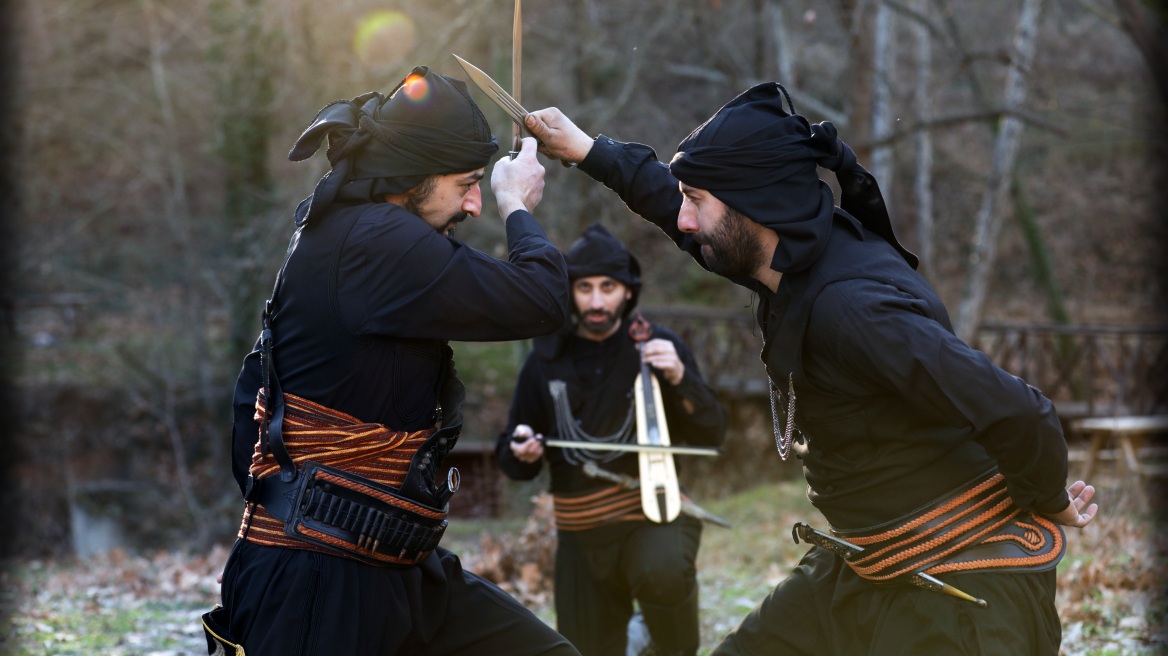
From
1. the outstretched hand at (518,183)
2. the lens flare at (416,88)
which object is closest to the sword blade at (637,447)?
the outstretched hand at (518,183)

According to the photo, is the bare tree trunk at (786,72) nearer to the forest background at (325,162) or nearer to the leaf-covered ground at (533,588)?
the forest background at (325,162)

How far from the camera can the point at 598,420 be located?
5.29 meters

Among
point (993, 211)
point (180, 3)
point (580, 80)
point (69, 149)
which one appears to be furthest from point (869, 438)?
point (69, 149)

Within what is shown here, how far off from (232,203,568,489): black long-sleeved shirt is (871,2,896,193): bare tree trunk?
34.2 ft

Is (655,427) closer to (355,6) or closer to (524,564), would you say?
(524,564)

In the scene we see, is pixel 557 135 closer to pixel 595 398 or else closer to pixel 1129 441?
pixel 595 398

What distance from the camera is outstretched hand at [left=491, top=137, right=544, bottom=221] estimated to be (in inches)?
131

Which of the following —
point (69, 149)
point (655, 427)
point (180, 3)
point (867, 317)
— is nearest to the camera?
point (867, 317)

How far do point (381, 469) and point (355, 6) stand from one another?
1264 centimetres

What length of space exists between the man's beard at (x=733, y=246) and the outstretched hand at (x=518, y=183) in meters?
0.57

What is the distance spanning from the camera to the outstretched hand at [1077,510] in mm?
2957

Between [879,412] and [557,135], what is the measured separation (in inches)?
55.4

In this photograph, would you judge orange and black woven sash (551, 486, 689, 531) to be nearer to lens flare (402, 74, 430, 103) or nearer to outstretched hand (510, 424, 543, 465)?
outstretched hand (510, 424, 543, 465)

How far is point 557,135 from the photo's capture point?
141 inches
